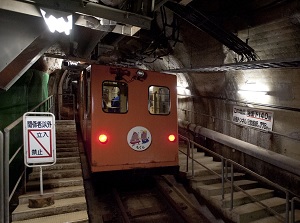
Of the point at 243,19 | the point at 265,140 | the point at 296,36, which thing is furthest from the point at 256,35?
the point at 265,140

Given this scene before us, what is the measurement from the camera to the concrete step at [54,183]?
4.81 meters

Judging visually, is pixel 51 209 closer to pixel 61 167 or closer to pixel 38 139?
pixel 38 139

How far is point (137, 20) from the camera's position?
13.5 feet

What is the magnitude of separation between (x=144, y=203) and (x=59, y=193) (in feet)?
8.04

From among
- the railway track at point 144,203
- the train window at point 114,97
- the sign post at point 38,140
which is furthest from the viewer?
the train window at point 114,97

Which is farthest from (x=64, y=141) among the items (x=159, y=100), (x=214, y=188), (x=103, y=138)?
(x=214, y=188)

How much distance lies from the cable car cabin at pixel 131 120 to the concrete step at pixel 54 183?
518 millimetres

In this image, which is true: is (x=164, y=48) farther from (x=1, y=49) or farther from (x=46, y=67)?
(x=1, y=49)

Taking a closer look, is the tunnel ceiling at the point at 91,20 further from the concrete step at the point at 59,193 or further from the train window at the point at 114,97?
the concrete step at the point at 59,193

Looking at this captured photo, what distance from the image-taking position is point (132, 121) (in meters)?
6.00

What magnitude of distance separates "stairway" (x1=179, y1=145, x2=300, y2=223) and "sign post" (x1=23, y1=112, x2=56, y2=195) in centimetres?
404

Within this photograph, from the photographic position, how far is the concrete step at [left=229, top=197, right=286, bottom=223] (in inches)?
201

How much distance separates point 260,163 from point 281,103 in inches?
86.1

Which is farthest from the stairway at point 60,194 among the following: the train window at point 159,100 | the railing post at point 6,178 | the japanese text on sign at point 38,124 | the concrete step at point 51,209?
the train window at point 159,100
